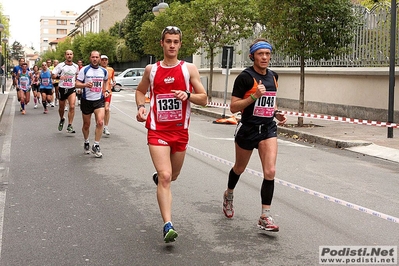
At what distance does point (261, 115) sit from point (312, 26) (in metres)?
10.5

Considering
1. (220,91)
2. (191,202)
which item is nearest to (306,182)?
(191,202)

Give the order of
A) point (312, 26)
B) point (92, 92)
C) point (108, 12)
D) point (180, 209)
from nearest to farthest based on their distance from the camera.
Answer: point (180, 209) < point (92, 92) < point (312, 26) < point (108, 12)

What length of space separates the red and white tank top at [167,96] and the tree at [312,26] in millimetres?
10671

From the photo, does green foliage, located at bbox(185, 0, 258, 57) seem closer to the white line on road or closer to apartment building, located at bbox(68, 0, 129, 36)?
the white line on road

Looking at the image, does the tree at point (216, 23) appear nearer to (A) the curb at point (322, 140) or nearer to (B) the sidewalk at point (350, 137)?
(B) the sidewalk at point (350, 137)

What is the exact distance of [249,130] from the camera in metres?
5.93

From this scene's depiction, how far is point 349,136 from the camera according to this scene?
1421 centimetres

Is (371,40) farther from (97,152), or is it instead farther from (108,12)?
(108,12)

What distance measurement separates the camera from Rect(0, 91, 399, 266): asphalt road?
204 inches

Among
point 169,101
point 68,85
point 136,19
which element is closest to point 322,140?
point 68,85

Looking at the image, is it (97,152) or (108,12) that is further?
(108,12)

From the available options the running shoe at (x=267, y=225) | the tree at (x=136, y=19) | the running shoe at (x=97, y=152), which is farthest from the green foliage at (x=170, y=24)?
the running shoe at (x=267, y=225)

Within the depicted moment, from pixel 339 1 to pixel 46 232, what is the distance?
1216 centimetres

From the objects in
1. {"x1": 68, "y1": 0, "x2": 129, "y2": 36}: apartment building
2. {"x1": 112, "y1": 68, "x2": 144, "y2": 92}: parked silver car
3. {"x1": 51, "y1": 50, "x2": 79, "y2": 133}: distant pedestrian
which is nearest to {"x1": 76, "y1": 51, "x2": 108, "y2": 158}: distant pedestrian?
{"x1": 51, "y1": 50, "x2": 79, "y2": 133}: distant pedestrian
